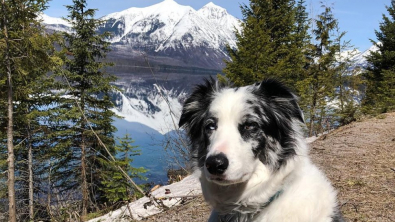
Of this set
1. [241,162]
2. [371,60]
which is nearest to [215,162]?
[241,162]

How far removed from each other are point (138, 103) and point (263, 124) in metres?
77.8

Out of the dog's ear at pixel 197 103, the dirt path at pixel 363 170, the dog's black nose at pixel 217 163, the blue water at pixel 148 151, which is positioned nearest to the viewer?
the dog's black nose at pixel 217 163

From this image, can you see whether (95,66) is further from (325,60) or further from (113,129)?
(325,60)

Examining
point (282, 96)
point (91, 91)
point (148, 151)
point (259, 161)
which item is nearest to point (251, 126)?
point (259, 161)

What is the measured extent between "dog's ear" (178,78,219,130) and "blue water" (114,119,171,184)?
1437cm

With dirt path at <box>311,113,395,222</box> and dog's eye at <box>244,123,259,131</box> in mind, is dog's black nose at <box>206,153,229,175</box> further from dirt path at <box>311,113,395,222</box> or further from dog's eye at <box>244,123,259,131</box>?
dirt path at <box>311,113,395,222</box>

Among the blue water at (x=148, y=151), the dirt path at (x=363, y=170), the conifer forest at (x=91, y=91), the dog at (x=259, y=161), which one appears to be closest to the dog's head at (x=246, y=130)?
the dog at (x=259, y=161)

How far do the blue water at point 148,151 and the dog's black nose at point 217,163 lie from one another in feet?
50.8

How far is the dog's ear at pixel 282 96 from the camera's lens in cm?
318

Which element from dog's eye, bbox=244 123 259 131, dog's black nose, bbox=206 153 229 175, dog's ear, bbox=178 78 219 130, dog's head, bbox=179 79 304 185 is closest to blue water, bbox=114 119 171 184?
dog's ear, bbox=178 78 219 130

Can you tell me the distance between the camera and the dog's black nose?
103 inches

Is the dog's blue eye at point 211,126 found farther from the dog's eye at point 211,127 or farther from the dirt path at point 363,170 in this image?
the dirt path at point 363,170

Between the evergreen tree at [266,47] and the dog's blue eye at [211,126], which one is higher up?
the evergreen tree at [266,47]

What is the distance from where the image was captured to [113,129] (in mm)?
22656
